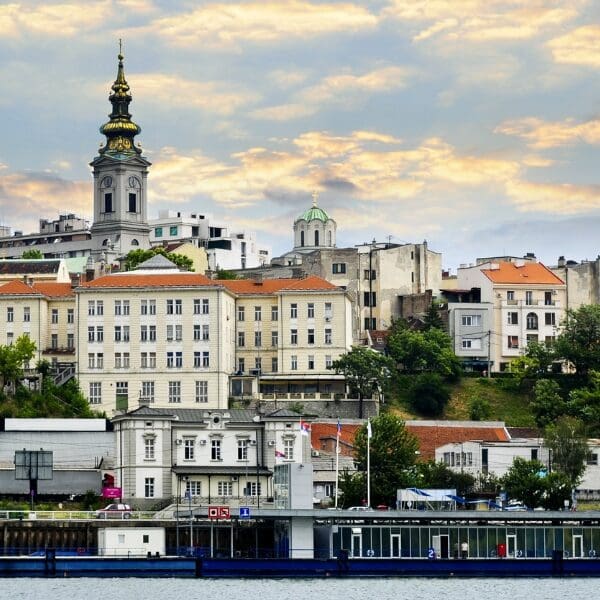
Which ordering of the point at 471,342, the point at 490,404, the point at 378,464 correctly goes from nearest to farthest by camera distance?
1. the point at 378,464
2. the point at 490,404
3. the point at 471,342

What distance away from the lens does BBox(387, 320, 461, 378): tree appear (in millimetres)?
159250

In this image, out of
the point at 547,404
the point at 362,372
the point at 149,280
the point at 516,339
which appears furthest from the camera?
the point at 516,339

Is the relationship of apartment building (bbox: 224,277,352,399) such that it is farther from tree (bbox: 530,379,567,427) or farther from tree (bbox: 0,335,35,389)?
tree (bbox: 0,335,35,389)

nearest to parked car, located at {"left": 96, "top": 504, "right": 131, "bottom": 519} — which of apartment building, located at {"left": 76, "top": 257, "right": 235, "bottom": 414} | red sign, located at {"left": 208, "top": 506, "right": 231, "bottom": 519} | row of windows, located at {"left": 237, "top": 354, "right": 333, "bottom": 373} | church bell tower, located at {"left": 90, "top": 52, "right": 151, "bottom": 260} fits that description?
red sign, located at {"left": 208, "top": 506, "right": 231, "bottom": 519}

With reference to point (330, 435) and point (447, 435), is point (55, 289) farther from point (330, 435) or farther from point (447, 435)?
point (447, 435)

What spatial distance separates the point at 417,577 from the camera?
355ft

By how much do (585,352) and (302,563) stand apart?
57.4m

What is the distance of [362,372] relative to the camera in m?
149

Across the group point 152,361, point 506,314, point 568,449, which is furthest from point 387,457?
point 506,314

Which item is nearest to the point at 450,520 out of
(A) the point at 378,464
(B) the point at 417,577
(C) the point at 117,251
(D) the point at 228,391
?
(B) the point at 417,577

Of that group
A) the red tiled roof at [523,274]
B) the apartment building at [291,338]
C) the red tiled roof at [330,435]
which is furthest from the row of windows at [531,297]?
the red tiled roof at [330,435]

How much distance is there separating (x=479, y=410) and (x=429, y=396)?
4.11 m

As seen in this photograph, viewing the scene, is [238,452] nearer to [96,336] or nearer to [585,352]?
[96,336]

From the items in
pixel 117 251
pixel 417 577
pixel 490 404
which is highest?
pixel 117 251
